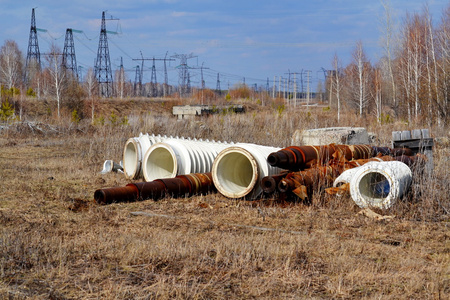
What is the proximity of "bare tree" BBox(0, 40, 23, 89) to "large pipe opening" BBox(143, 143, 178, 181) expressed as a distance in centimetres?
4062

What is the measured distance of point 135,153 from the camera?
10.7 metres

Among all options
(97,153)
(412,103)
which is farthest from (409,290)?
(412,103)

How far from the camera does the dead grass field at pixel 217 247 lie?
3668mm

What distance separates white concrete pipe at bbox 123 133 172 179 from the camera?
9.70 meters

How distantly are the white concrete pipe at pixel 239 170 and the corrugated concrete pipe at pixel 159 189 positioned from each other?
12.4 inches

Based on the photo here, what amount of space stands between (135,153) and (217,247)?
21.2 ft

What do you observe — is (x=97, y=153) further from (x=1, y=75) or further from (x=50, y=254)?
(x=1, y=75)

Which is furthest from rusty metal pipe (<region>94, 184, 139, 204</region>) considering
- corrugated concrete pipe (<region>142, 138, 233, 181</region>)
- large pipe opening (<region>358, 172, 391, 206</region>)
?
large pipe opening (<region>358, 172, 391, 206</region>)

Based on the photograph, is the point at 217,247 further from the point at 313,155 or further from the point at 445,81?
the point at 445,81

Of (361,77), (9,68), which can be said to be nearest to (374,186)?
(361,77)

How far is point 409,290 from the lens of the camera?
144 inches

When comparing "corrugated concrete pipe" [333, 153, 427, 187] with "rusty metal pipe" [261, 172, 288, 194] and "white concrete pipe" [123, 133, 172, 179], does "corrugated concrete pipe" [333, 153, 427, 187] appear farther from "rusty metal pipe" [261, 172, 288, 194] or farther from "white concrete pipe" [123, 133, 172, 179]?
"white concrete pipe" [123, 133, 172, 179]

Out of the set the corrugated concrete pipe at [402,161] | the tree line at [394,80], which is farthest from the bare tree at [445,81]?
the corrugated concrete pipe at [402,161]

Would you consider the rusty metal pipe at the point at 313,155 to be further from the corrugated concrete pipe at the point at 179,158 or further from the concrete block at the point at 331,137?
the concrete block at the point at 331,137
